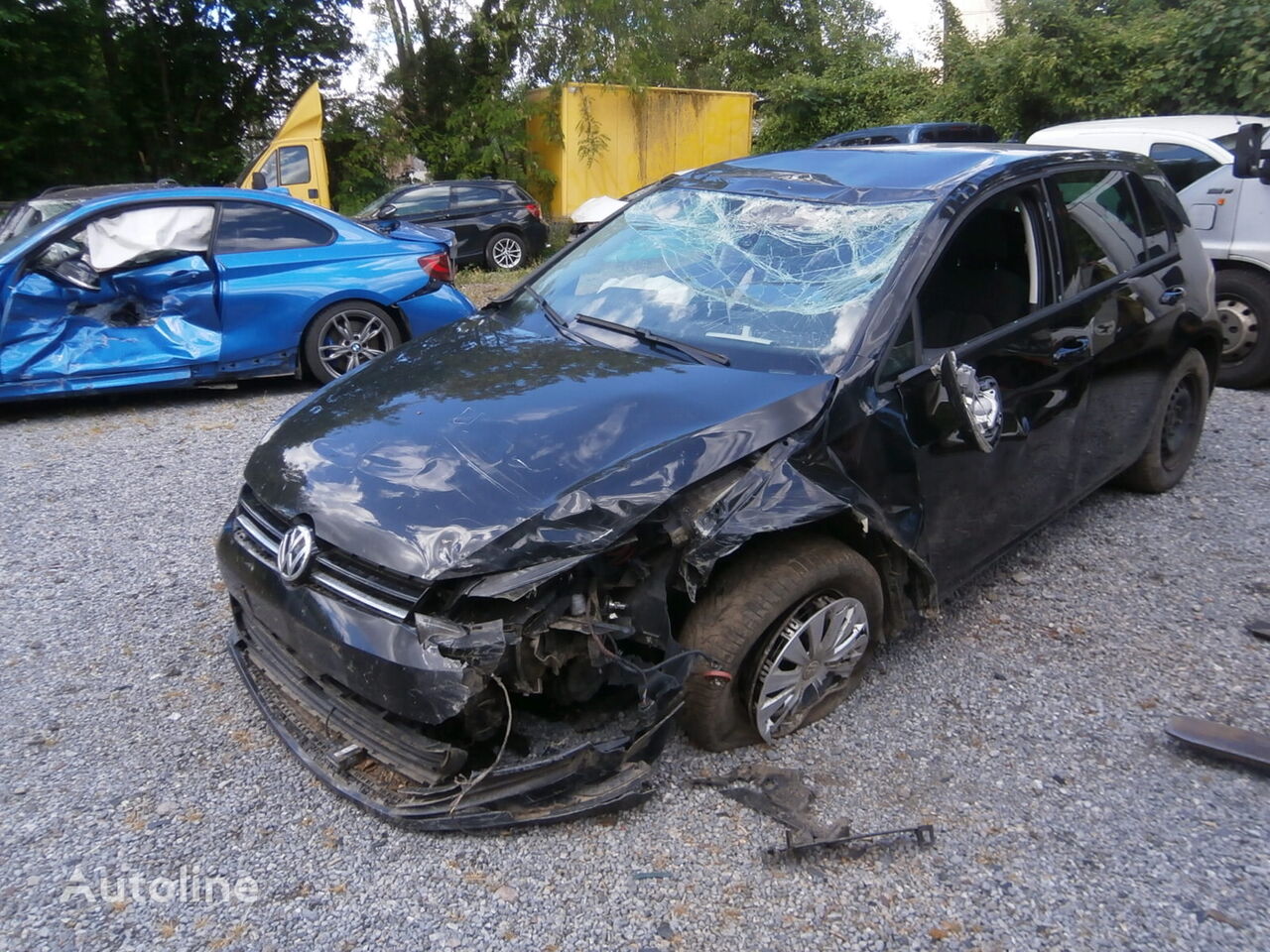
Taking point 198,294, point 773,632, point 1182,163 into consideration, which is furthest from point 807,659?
point 1182,163

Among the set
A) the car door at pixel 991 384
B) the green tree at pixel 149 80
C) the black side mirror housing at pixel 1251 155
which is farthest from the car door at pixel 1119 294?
the green tree at pixel 149 80

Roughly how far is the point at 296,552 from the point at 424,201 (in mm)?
12840

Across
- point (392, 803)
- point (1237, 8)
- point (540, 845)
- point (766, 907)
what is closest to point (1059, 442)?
point (766, 907)

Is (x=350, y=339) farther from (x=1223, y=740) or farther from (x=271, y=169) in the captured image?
(x=271, y=169)

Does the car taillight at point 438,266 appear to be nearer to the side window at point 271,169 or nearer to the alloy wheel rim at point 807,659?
the alloy wheel rim at point 807,659

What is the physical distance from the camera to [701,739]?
119 inches

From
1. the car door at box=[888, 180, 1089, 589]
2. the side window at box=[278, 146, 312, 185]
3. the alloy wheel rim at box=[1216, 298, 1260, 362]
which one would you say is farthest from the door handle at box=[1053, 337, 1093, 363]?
the side window at box=[278, 146, 312, 185]

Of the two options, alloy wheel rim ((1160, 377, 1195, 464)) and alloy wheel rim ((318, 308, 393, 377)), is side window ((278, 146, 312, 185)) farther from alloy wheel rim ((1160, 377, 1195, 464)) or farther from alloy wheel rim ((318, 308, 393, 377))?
alloy wheel rim ((1160, 377, 1195, 464))

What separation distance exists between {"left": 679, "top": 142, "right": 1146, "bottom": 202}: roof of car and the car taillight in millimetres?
3861

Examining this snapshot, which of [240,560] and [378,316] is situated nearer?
[240,560]

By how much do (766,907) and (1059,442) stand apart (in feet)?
7.57

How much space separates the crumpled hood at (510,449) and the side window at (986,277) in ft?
2.07

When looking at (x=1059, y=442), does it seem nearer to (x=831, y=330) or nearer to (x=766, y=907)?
(x=831, y=330)

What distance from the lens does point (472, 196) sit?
15148 mm
